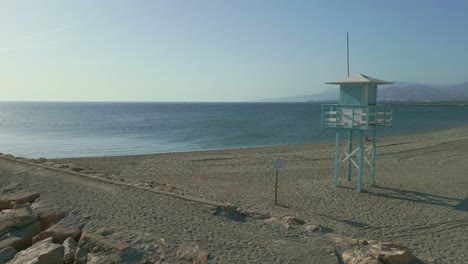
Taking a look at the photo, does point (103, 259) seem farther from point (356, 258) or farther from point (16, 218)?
point (356, 258)

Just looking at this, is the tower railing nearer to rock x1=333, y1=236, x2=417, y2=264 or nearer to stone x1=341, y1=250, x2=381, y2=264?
rock x1=333, y1=236, x2=417, y2=264

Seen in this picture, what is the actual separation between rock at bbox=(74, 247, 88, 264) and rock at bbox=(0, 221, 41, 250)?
1990mm

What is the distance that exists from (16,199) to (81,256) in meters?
4.72

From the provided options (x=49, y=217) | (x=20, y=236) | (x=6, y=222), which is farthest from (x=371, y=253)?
(x=6, y=222)

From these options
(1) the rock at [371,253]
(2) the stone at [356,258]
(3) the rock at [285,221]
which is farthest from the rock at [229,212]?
(2) the stone at [356,258]

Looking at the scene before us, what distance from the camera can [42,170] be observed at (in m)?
13.8

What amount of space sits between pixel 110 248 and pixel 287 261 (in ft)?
11.4

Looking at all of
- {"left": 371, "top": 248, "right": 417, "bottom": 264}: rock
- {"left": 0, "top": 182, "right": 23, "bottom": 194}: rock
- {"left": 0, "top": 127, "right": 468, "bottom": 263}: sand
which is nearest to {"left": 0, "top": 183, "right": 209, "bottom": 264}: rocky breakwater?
{"left": 0, "top": 127, "right": 468, "bottom": 263}: sand

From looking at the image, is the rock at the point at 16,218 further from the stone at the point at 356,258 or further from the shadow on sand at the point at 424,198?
the shadow on sand at the point at 424,198

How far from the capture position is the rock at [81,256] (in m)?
7.29

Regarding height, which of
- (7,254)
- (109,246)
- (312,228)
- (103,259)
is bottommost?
(7,254)

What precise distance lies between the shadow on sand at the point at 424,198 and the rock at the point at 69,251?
10895 mm

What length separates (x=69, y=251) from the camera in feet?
24.9

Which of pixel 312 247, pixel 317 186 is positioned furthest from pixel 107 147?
pixel 312 247
